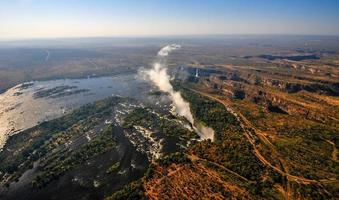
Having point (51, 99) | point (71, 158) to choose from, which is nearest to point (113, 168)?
point (71, 158)

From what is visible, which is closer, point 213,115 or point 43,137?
point 43,137

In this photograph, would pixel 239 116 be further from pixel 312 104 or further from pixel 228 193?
pixel 228 193

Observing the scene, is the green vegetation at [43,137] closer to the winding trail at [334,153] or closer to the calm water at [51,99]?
the calm water at [51,99]

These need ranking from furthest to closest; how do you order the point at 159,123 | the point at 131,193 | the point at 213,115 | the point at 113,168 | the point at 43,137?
the point at 213,115 → the point at 159,123 → the point at 43,137 → the point at 113,168 → the point at 131,193

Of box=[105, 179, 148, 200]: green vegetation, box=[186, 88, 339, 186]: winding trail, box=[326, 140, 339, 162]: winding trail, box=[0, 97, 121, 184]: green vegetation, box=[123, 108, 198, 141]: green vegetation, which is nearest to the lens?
box=[105, 179, 148, 200]: green vegetation

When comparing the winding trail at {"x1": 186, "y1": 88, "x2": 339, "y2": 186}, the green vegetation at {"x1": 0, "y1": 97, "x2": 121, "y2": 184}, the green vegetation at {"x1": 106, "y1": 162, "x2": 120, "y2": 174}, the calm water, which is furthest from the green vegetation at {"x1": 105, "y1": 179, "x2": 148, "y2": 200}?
the calm water

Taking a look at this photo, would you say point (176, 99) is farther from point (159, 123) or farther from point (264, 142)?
point (264, 142)

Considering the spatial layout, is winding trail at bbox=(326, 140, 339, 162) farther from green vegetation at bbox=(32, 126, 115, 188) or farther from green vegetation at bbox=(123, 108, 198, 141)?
green vegetation at bbox=(32, 126, 115, 188)

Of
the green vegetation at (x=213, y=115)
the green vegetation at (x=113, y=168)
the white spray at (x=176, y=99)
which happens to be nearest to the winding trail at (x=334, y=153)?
the green vegetation at (x=213, y=115)

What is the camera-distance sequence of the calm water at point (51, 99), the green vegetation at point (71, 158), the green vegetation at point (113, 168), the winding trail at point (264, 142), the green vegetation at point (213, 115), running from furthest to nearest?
1. the calm water at point (51, 99)
2. the green vegetation at point (213, 115)
3. the green vegetation at point (113, 168)
4. the green vegetation at point (71, 158)
5. the winding trail at point (264, 142)

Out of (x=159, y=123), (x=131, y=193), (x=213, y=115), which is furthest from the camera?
(x=213, y=115)

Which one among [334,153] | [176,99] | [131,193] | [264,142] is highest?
[334,153]

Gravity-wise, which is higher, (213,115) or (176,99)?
(213,115)
